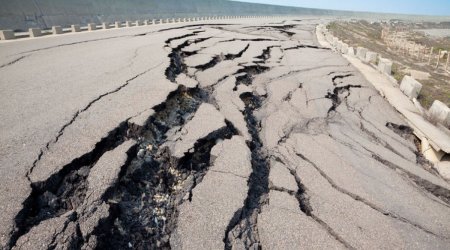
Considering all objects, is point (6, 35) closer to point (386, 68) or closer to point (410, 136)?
point (410, 136)

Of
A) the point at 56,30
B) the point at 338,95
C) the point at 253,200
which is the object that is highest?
the point at 56,30

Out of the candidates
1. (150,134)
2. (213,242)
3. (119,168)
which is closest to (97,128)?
(150,134)

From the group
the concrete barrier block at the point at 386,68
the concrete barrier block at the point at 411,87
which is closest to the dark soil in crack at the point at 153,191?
the concrete barrier block at the point at 411,87

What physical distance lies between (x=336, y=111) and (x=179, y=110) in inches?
87.2

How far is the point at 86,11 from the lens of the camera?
16469mm

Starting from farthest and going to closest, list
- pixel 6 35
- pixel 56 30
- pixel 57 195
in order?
1. pixel 56 30
2. pixel 6 35
3. pixel 57 195

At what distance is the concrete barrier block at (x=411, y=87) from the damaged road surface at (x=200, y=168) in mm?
1583

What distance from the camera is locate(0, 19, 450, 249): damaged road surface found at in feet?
6.25

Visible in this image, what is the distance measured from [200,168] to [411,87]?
513 centimetres

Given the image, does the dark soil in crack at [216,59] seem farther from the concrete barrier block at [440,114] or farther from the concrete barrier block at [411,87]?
the concrete barrier block at [440,114]

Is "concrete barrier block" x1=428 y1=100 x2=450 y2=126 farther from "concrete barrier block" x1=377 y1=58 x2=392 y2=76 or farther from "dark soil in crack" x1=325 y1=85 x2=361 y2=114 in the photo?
"concrete barrier block" x1=377 y1=58 x2=392 y2=76

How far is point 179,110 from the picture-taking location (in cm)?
350

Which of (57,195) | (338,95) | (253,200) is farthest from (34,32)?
(253,200)

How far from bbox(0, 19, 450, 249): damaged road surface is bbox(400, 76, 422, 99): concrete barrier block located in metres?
1.58
